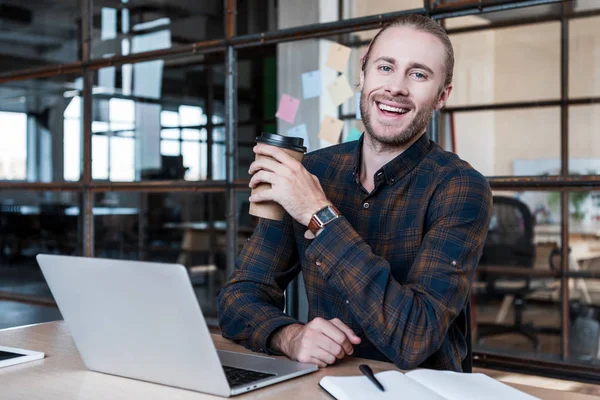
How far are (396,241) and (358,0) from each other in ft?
3.78

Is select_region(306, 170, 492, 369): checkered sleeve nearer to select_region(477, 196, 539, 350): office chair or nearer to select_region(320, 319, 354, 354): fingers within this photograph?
select_region(320, 319, 354, 354): fingers

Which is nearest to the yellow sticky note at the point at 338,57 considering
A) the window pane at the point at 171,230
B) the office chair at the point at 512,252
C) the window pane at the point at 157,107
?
the window pane at the point at 157,107

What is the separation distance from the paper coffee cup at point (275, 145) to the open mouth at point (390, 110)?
1.00ft

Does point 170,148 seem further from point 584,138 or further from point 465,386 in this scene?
point 584,138

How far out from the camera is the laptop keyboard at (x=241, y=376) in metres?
1.01

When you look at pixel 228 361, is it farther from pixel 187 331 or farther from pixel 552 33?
pixel 552 33

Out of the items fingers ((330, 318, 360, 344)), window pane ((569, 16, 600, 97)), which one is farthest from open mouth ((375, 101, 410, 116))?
window pane ((569, 16, 600, 97))

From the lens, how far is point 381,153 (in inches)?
59.8

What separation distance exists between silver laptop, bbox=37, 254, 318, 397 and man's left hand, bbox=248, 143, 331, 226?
0.28 m

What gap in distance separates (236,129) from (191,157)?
993 mm

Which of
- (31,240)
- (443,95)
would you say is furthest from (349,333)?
(31,240)

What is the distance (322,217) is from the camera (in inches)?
49.5

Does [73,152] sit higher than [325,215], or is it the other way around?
[73,152]

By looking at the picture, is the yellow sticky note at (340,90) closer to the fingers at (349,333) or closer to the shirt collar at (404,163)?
the shirt collar at (404,163)
